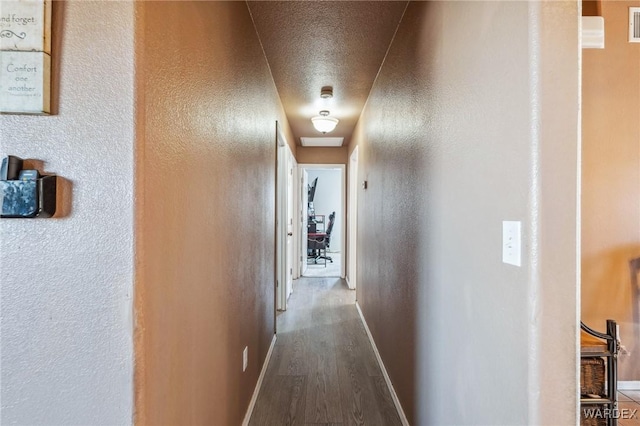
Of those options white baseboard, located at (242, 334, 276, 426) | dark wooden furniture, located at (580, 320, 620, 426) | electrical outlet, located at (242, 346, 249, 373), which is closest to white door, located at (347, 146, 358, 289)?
white baseboard, located at (242, 334, 276, 426)

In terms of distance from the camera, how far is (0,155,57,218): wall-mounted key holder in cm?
74

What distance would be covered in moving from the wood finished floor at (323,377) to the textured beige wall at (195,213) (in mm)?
303

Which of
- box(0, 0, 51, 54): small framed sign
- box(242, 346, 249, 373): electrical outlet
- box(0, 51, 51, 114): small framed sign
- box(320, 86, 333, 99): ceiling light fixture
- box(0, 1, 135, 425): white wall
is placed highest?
box(320, 86, 333, 99): ceiling light fixture

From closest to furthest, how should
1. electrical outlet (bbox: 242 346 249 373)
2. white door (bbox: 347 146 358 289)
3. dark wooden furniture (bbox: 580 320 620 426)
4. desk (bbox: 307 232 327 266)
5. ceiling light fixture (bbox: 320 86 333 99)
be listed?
dark wooden furniture (bbox: 580 320 620 426)
electrical outlet (bbox: 242 346 249 373)
ceiling light fixture (bbox: 320 86 333 99)
white door (bbox: 347 146 358 289)
desk (bbox: 307 232 327 266)

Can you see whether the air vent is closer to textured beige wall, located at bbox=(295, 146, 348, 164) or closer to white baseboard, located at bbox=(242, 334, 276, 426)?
white baseboard, located at bbox=(242, 334, 276, 426)

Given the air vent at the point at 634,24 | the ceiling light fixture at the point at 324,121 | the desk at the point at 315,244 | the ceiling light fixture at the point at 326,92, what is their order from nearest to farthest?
the air vent at the point at 634,24
the ceiling light fixture at the point at 326,92
the ceiling light fixture at the point at 324,121
the desk at the point at 315,244

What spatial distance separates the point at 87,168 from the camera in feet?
2.55

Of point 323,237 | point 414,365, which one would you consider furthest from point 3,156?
point 323,237

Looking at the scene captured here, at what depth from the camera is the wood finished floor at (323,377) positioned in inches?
76.3

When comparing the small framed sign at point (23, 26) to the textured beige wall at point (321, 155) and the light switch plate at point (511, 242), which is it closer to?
the light switch plate at point (511, 242)

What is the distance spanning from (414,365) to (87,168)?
5.47 ft

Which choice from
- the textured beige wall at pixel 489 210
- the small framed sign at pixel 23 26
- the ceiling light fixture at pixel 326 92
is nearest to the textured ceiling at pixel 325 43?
the ceiling light fixture at pixel 326 92

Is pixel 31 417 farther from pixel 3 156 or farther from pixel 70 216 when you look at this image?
pixel 3 156

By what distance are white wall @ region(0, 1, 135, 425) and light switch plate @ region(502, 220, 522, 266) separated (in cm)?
97
